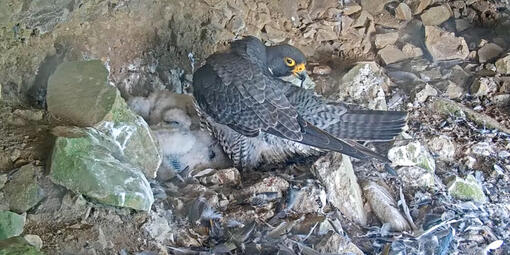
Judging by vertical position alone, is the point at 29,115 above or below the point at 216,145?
above

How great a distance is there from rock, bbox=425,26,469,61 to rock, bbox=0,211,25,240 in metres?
3.01

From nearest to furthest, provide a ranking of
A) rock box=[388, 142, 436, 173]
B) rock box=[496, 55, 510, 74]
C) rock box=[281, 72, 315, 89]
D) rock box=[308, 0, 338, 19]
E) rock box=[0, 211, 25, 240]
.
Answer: rock box=[0, 211, 25, 240] < rock box=[388, 142, 436, 173] < rock box=[281, 72, 315, 89] < rock box=[496, 55, 510, 74] < rock box=[308, 0, 338, 19]

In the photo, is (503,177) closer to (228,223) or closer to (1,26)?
(228,223)

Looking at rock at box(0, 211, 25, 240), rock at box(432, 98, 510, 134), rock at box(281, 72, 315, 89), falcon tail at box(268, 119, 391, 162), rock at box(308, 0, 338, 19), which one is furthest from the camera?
rock at box(308, 0, 338, 19)

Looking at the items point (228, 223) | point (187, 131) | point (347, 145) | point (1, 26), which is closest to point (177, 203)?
point (228, 223)

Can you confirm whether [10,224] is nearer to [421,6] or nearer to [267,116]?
[267,116]

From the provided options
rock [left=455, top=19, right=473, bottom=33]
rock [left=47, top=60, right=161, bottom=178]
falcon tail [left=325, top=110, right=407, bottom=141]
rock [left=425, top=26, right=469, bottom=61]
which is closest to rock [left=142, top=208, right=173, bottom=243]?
rock [left=47, top=60, right=161, bottom=178]

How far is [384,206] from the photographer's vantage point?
329 centimetres

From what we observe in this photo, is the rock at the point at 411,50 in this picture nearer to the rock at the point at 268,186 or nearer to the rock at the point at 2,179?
the rock at the point at 268,186

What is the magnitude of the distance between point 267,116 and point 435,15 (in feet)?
6.07

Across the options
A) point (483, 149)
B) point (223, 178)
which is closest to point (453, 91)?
point (483, 149)

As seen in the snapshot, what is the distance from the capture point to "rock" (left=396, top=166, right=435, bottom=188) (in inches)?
138

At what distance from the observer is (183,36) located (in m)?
4.07

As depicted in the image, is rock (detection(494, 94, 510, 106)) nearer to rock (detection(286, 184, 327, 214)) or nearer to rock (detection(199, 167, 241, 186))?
rock (detection(286, 184, 327, 214))
